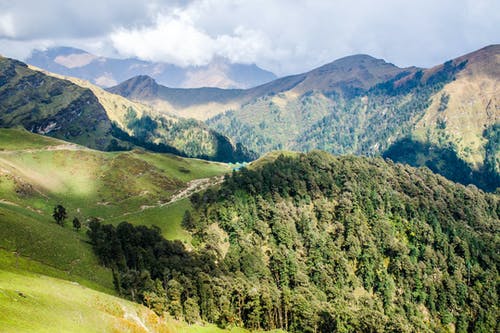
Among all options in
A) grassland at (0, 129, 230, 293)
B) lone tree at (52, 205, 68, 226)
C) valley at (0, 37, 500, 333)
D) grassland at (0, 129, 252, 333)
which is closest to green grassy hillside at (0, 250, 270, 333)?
grassland at (0, 129, 252, 333)

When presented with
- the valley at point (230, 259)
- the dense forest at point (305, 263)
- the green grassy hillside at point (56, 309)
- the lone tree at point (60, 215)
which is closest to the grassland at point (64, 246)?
the green grassy hillside at point (56, 309)

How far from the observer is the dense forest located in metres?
104

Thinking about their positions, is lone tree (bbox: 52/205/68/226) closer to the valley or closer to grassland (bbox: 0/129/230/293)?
the valley

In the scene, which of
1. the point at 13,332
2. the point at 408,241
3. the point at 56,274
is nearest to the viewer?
the point at 13,332

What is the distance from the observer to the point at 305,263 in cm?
15525

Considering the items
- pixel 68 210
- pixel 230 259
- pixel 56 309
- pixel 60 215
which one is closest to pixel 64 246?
pixel 60 215

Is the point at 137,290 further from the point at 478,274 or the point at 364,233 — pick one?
the point at 478,274

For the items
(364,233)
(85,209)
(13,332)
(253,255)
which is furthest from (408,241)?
(13,332)

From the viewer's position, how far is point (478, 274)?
170000mm

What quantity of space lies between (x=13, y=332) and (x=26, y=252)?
60.3 m

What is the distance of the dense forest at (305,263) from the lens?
104 m

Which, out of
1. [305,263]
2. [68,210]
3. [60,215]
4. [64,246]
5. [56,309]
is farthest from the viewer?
[68,210]

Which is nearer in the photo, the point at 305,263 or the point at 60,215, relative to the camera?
the point at 60,215

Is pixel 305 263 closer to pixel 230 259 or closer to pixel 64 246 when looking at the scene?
pixel 230 259
